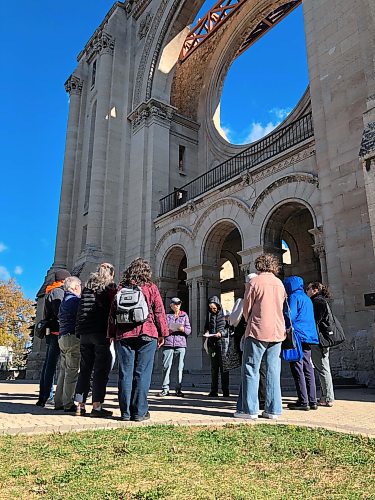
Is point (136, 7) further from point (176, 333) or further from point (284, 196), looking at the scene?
point (176, 333)

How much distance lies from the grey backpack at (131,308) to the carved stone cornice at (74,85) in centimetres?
2374

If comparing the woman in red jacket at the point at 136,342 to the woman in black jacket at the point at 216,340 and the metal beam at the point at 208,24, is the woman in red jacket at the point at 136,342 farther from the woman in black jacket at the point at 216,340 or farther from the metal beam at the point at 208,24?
the metal beam at the point at 208,24

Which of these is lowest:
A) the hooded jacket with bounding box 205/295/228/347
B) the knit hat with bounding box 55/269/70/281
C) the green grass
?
the green grass

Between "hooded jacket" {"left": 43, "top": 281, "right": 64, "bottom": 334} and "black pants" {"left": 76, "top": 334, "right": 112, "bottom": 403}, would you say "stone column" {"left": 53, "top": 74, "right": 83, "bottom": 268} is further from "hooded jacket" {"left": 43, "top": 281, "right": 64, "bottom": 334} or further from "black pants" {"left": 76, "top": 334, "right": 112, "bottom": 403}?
"black pants" {"left": 76, "top": 334, "right": 112, "bottom": 403}

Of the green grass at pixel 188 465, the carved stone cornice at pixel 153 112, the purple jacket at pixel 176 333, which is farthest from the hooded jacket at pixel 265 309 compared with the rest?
the carved stone cornice at pixel 153 112

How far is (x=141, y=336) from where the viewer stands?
170 inches

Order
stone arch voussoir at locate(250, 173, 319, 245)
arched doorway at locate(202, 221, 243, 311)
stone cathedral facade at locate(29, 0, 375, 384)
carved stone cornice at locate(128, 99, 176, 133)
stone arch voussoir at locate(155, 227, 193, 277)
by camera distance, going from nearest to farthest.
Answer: stone cathedral facade at locate(29, 0, 375, 384) → stone arch voussoir at locate(250, 173, 319, 245) → arched doorway at locate(202, 221, 243, 311) → stone arch voussoir at locate(155, 227, 193, 277) → carved stone cornice at locate(128, 99, 176, 133)

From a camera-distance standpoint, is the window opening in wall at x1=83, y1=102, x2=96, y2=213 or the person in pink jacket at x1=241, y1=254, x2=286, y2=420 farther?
the window opening in wall at x1=83, y1=102, x2=96, y2=213

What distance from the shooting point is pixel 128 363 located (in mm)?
4344

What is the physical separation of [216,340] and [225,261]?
13364 millimetres

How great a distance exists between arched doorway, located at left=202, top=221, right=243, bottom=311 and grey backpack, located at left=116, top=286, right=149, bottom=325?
990cm

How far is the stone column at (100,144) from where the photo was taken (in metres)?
19.2

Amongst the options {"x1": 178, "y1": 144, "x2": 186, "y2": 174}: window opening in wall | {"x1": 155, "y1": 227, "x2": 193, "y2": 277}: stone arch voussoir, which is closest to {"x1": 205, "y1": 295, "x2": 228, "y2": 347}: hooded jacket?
{"x1": 155, "y1": 227, "x2": 193, "y2": 277}: stone arch voussoir

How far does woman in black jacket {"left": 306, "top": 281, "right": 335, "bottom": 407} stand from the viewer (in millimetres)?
5633
